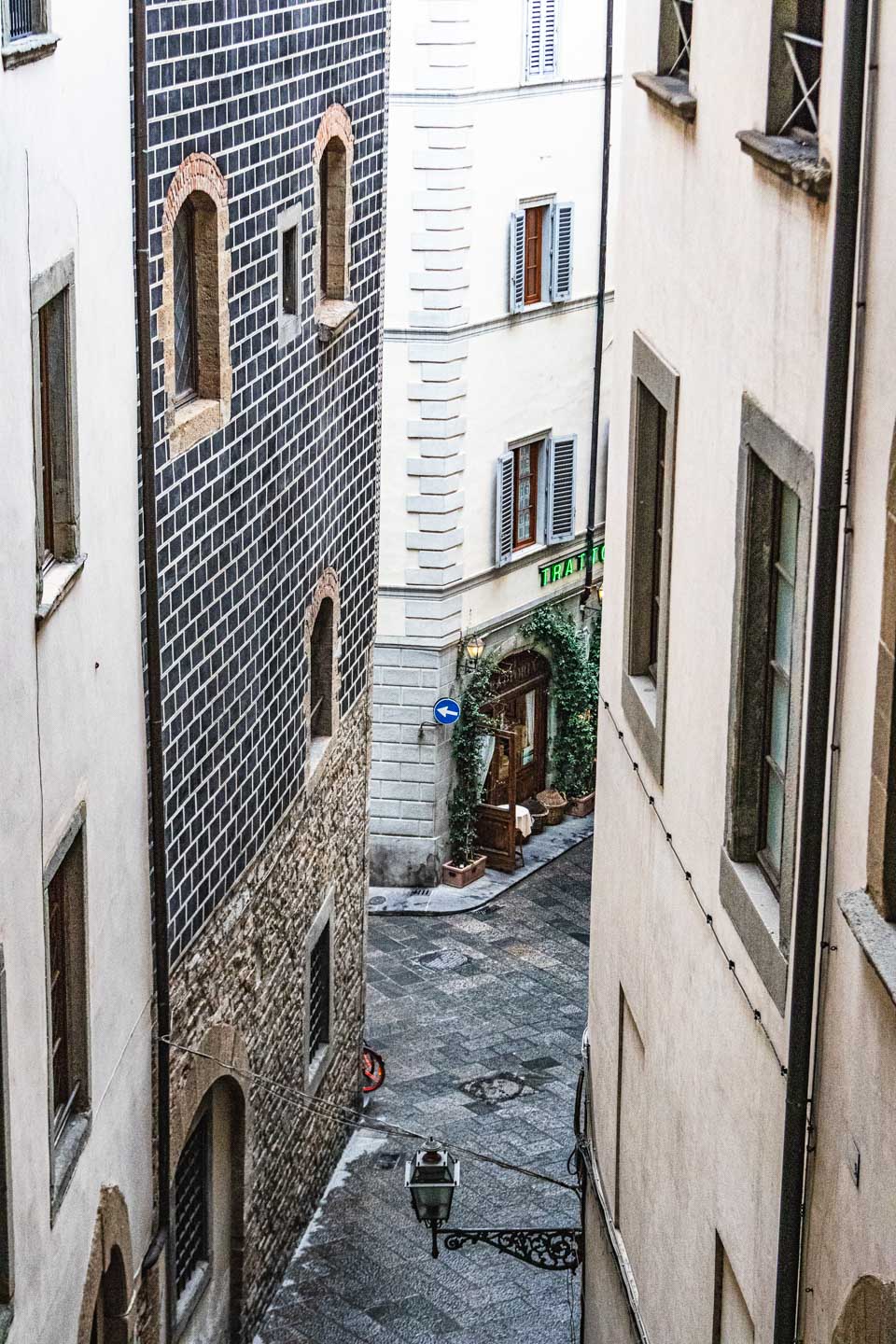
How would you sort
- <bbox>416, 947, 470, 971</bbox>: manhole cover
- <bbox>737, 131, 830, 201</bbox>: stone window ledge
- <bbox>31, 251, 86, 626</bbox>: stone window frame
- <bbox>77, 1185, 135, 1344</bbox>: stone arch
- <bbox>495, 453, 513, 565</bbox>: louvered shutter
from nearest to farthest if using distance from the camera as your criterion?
1. <bbox>737, 131, 830, 201</bbox>: stone window ledge
2. <bbox>31, 251, 86, 626</bbox>: stone window frame
3. <bbox>77, 1185, 135, 1344</bbox>: stone arch
4. <bbox>416, 947, 470, 971</bbox>: manhole cover
5. <bbox>495, 453, 513, 565</bbox>: louvered shutter

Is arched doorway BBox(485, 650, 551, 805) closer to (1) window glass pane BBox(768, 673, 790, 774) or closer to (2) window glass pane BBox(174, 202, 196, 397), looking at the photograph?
(2) window glass pane BBox(174, 202, 196, 397)

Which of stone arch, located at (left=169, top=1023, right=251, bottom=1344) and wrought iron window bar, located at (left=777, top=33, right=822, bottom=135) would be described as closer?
wrought iron window bar, located at (left=777, top=33, right=822, bottom=135)

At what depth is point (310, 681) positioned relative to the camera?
17078mm

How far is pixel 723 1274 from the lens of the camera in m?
10.4

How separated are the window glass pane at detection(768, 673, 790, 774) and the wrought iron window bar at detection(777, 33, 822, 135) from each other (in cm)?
229

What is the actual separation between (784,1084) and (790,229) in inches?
134

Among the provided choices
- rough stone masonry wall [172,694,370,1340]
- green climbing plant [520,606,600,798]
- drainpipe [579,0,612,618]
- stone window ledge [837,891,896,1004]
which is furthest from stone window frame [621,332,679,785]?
drainpipe [579,0,612,618]

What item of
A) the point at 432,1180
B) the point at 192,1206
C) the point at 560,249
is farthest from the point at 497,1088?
the point at 560,249

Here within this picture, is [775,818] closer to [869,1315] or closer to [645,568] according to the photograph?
[869,1315]

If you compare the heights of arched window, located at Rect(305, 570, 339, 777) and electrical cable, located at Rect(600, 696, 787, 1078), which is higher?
electrical cable, located at Rect(600, 696, 787, 1078)

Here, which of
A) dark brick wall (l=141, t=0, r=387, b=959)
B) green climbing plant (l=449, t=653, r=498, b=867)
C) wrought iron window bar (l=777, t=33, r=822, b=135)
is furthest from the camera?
green climbing plant (l=449, t=653, r=498, b=867)

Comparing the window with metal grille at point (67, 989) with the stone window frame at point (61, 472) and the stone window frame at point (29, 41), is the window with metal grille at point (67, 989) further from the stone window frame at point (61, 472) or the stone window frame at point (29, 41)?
the stone window frame at point (29, 41)

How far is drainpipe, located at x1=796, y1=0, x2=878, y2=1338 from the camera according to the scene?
7.66m

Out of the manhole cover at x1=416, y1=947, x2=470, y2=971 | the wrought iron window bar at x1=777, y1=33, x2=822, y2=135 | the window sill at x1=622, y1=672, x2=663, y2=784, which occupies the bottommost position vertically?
the manhole cover at x1=416, y1=947, x2=470, y2=971
